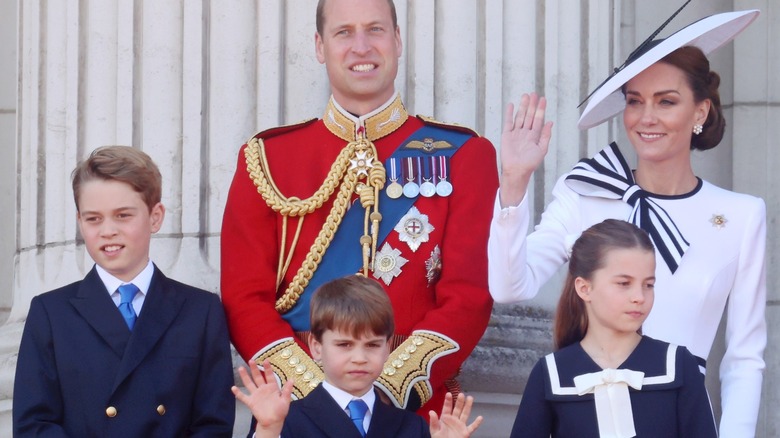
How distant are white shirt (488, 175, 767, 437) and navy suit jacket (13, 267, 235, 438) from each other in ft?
2.74

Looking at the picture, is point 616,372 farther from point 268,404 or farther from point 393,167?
point 393,167

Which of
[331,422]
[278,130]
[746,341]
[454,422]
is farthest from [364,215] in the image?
[746,341]

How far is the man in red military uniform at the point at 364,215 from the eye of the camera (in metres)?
4.80

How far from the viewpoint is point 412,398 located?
4.66 metres

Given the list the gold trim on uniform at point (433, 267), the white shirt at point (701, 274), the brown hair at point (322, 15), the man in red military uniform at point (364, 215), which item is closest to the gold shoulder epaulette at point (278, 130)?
the man in red military uniform at point (364, 215)

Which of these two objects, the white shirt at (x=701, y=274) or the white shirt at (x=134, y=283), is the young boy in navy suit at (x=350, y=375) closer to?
the white shirt at (x=701, y=274)

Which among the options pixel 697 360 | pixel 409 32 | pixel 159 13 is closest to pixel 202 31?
pixel 159 13

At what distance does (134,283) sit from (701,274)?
1594mm

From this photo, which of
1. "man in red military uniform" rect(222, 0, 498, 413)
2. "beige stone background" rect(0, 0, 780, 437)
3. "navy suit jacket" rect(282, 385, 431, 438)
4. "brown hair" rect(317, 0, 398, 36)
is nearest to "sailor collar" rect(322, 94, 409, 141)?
"man in red military uniform" rect(222, 0, 498, 413)

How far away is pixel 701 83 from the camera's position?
4.89m

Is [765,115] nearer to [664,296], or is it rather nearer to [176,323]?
[664,296]

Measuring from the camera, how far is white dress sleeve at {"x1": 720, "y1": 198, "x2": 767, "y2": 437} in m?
4.55

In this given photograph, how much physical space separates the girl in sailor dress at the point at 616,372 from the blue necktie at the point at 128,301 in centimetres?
113

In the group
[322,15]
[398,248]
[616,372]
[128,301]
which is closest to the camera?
[616,372]
